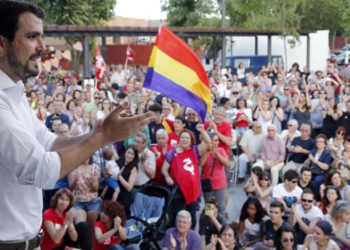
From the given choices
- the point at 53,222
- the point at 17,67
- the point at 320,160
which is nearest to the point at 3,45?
the point at 17,67

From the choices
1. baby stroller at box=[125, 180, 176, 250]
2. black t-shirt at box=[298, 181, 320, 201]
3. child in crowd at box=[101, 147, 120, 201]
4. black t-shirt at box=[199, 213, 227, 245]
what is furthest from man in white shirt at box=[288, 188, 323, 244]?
child in crowd at box=[101, 147, 120, 201]

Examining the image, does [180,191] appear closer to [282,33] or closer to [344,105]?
[344,105]

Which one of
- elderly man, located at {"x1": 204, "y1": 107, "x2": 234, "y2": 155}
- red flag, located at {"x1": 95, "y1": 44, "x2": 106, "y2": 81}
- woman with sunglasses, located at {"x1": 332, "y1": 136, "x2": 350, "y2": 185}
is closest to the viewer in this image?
woman with sunglasses, located at {"x1": 332, "y1": 136, "x2": 350, "y2": 185}

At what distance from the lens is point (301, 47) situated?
86.6ft

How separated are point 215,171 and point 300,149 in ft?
5.87

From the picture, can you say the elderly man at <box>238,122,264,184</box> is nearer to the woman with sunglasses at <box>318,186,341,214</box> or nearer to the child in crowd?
the woman with sunglasses at <box>318,186,341,214</box>

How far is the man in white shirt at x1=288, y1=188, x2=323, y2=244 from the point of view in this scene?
6.42 meters

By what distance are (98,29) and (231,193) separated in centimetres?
1055

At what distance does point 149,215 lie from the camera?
6.82 meters

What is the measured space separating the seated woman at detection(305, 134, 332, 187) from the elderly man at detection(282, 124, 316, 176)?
0.25 m

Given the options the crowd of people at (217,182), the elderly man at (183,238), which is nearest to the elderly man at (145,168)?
the crowd of people at (217,182)

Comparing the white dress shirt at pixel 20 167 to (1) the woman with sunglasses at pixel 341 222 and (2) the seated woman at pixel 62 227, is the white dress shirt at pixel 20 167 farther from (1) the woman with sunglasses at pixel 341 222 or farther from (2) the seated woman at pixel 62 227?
(1) the woman with sunglasses at pixel 341 222

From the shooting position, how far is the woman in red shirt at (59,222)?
5887 millimetres

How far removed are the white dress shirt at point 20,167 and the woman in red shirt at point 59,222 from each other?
383 centimetres
